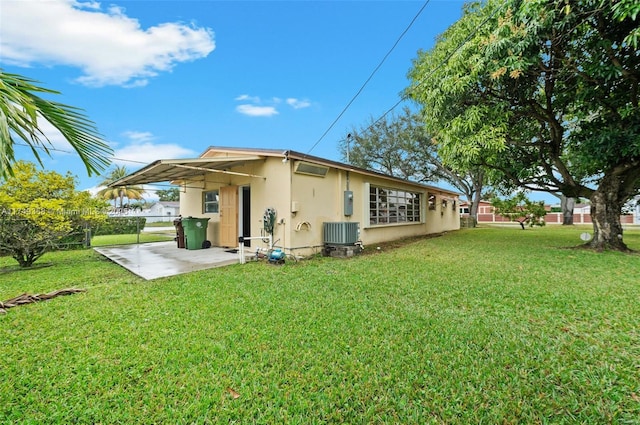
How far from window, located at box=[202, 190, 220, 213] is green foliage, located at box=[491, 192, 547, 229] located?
15.3 meters

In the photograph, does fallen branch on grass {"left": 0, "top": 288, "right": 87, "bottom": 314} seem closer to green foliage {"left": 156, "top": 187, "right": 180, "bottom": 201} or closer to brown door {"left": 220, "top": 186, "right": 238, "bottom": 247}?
brown door {"left": 220, "top": 186, "right": 238, "bottom": 247}

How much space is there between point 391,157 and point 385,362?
22.3m

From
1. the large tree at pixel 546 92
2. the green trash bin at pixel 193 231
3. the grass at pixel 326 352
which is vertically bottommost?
the grass at pixel 326 352

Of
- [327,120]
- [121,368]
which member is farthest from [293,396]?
[327,120]

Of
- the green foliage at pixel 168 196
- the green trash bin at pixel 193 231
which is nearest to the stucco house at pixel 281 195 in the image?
the green trash bin at pixel 193 231

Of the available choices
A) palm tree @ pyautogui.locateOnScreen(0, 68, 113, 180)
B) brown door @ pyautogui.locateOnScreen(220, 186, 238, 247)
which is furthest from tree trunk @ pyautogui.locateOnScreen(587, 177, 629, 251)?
palm tree @ pyautogui.locateOnScreen(0, 68, 113, 180)

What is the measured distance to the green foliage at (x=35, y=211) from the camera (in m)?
6.40

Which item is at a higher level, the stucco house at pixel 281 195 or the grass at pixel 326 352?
the stucco house at pixel 281 195

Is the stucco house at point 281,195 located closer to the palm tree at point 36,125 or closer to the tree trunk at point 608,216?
the palm tree at point 36,125

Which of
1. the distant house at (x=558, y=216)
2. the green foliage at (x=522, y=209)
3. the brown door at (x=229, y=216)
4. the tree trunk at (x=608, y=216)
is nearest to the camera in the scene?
the tree trunk at (x=608, y=216)

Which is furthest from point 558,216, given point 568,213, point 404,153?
point 404,153

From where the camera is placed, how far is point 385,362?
2512 mm

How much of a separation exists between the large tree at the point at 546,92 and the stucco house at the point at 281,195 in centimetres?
321

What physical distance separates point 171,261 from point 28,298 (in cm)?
298
